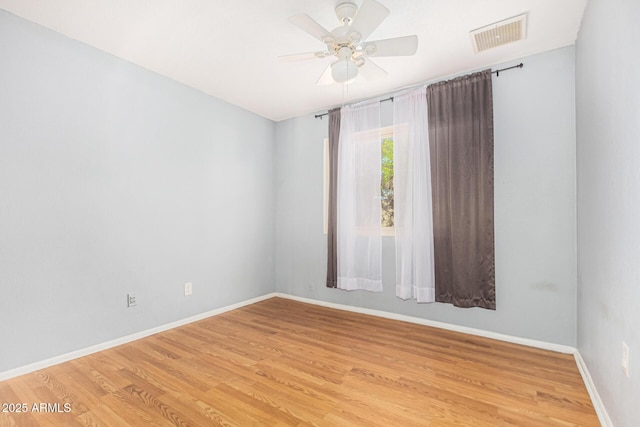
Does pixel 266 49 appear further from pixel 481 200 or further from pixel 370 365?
pixel 370 365

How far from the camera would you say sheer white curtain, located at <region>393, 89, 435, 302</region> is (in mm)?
3084

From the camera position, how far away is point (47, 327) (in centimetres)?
233

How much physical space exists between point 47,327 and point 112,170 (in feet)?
4.34

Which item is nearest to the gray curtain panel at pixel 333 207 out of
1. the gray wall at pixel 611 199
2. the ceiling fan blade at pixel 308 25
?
the ceiling fan blade at pixel 308 25

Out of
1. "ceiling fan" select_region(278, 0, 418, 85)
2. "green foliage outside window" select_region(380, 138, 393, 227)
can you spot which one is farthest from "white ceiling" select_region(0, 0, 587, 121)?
"green foliage outside window" select_region(380, 138, 393, 227)

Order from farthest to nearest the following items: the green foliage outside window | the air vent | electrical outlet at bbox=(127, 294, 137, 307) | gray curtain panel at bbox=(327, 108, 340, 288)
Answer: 1. gray curtain panel at bbox=(327, 108, 340, 288)
2. the green foliage outside window
3. electrical outlet at bbox=(127, 294, 137, 307)
4. the air vent

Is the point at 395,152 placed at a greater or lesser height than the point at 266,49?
lesser

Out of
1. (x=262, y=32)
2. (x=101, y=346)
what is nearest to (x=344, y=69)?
(x=262, y=32)

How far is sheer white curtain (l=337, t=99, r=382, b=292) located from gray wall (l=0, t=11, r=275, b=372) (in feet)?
4.54

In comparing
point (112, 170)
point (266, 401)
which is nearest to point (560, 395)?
point (266, 401)

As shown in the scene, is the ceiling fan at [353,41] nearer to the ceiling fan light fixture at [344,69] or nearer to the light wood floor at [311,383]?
the ceiling fan light fixture at [344,69]

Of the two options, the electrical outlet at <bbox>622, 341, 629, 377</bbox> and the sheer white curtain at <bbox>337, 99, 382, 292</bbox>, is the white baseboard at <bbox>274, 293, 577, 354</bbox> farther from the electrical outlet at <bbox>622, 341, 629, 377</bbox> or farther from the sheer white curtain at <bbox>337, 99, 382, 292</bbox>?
the electrical outlet at <bbox>622, 341, 629, 377</bbox>

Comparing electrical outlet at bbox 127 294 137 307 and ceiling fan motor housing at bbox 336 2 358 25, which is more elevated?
ceiling fan motor housing at bbox 336 2 358 25

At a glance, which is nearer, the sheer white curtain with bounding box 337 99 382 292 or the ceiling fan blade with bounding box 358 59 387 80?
the ceiling fan blade with bounding box 358 59 387 80
